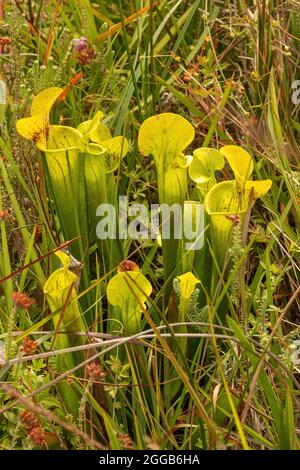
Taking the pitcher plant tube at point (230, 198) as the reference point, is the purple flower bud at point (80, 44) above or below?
above

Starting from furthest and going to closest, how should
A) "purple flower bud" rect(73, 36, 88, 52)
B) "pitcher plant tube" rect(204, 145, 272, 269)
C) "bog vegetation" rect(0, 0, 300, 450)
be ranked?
"purple flower bud" rect(73, 36, 88, 52) → "pitcher plant tube" rect(204, 145, 272, 269) → "bog vegetation" rect(0, 0, 300, 450)

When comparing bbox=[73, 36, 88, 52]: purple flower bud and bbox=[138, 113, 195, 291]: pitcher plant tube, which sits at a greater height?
bbox=[73, 36, 88, 52]: purple flower bud

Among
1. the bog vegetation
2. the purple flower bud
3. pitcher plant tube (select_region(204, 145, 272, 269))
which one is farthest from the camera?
the purple flower bud

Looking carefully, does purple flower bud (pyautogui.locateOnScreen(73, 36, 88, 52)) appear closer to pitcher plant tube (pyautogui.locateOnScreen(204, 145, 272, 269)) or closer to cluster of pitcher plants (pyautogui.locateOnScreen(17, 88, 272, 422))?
cluster of pitcher plants (pyautogui.locateOnScreen(17, 88, 272, 422))

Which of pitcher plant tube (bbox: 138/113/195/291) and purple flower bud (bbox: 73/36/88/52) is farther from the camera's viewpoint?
purple flower bud (bbox: 73/36/88/52)

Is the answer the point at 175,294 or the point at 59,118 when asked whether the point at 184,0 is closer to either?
the point at 59,118

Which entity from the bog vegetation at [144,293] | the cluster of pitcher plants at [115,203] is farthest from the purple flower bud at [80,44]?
the cluster of pitcher plants at [115,203]

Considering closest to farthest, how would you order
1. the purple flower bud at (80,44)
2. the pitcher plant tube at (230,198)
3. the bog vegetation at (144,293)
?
the bog vegetation at (144,293) → the pitcher plant tube at (230,198) → the purple flower bud at (80,44)

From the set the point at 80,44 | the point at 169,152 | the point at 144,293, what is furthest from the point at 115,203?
the point at 80,44

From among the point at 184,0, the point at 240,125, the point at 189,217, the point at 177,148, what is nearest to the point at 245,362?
the point at 189,217

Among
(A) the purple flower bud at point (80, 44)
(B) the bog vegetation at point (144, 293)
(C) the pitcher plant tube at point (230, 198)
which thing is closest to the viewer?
(B) the bog vegetation at point (144, 293)

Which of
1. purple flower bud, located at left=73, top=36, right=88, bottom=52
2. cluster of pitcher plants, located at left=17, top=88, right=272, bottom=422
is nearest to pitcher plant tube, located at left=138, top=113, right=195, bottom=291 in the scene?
cluster of pitcher plants, located at left=17, top=88, right=272, bottom=422

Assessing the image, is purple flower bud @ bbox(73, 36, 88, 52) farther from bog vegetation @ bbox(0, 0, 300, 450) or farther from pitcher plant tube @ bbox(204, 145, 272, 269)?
pitcher plant tube @ bbox(204, 145, 272, 269)

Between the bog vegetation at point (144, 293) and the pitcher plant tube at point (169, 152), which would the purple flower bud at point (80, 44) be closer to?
the bog vegetation at point (144, 293)
